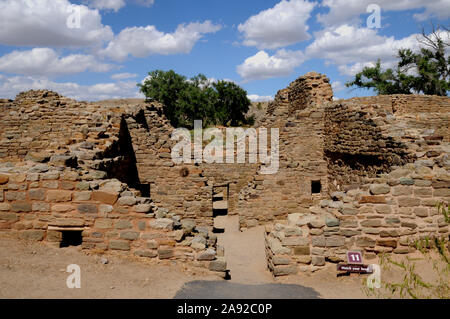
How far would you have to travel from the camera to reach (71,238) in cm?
613

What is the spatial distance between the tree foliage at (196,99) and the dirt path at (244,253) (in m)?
31.1

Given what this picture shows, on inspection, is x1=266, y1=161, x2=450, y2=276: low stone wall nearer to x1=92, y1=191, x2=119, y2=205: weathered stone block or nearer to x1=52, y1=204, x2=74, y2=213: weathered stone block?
x1=92, y1=191, x2=119, y2=205: weathered stone block

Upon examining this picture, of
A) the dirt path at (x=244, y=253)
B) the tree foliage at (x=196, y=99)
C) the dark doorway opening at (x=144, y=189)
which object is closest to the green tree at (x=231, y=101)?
the tree foliage at (x=196, y=99)

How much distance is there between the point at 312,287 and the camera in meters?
5.52

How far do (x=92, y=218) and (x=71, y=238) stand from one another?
0.75 m

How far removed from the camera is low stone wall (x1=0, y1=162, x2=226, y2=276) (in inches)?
227

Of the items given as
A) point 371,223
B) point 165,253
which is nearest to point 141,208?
point 165,253

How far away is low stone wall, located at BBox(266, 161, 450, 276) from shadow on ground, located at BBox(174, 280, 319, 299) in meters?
0.85

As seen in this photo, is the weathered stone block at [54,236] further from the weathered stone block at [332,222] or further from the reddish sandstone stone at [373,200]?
the reddish sandstone stone at [373,200]

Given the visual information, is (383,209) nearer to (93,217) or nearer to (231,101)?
(93,217)

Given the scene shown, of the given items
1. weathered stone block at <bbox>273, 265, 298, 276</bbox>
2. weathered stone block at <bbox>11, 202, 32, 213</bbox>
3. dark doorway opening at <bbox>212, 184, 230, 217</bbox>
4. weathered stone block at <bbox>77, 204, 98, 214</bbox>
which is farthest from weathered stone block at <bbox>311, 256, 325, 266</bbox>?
dark doorway opening at <bbox>212, 184, 230, 217</bbox>

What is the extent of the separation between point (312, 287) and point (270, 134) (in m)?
8.36

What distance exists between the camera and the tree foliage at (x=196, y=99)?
4372 cm
